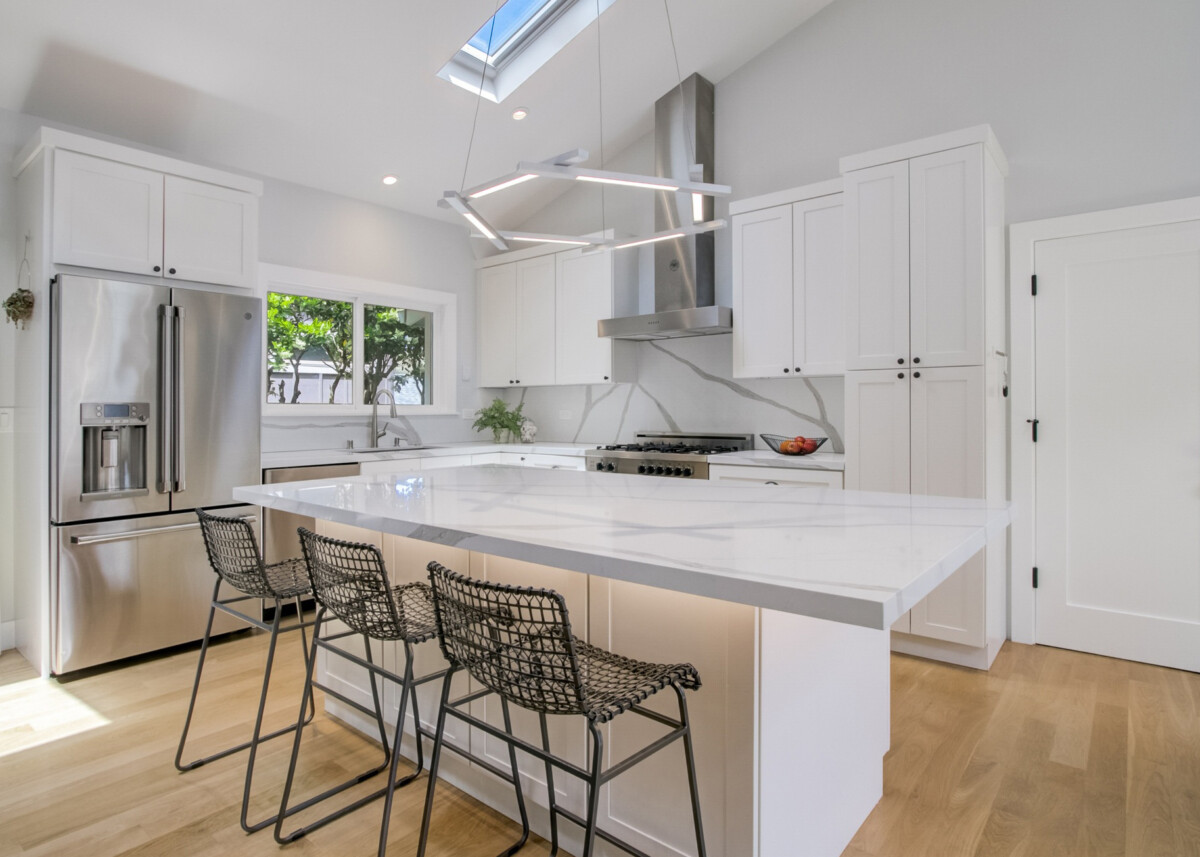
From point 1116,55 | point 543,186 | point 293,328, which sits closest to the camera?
point 1116,55

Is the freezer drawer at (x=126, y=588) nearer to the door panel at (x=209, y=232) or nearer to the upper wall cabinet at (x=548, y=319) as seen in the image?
the door panel at (x=209, y=232)

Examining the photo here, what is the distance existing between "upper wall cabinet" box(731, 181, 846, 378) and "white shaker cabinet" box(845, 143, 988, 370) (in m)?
0.25

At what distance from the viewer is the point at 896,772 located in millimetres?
2178

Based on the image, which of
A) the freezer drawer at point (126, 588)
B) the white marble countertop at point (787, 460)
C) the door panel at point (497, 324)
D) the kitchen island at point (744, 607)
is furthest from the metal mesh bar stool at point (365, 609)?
the door panel at point (497, 324)

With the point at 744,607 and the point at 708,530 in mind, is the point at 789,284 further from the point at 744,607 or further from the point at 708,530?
the point at 744,607

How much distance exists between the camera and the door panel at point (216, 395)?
3.24m

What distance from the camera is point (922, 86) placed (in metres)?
3.68

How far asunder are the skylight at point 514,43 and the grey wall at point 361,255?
1.27 meters

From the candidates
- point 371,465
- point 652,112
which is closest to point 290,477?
point 371,465

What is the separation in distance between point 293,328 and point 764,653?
4011 millimetres

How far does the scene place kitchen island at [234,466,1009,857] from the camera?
1.19 m

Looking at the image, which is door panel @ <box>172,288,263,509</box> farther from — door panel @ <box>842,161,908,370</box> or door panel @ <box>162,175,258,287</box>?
door panel @ <box>842,161,908,370</box>

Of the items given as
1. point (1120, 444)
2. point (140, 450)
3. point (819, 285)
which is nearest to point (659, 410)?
point (819, 285)

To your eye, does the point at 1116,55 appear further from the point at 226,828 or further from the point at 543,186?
the point at 226,828
